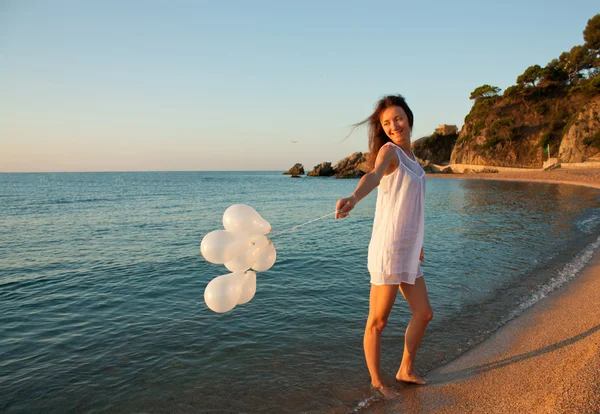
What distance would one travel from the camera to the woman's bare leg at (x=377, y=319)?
2.95m

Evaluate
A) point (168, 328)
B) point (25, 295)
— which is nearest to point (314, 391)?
point (168, 328)

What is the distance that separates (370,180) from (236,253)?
1319mm

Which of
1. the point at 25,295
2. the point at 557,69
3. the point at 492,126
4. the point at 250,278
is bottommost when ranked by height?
the point at 25,295

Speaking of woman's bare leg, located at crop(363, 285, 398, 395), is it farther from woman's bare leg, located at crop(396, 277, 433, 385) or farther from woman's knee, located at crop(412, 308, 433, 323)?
woman's knee, located at crop(412, 308, 433, 323)

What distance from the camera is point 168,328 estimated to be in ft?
17.4

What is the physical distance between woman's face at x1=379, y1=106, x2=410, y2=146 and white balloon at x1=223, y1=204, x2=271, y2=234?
48.5 inches

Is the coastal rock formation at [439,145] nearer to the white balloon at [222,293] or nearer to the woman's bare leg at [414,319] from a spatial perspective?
the woman's bare leg at [414,319]

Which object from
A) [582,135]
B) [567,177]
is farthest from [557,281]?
[582,135]

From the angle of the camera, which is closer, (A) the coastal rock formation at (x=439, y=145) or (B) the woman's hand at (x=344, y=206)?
(B) the woman's hand at (x=344, y=206)

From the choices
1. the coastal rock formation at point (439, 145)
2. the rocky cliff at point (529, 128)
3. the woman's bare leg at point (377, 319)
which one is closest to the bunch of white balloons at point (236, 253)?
the woman's bare leg at point (377, 319)

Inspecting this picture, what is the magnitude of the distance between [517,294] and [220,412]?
5180 millimetres

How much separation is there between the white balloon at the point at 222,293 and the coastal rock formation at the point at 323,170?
8406 cm

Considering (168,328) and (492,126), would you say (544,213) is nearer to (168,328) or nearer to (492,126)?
(168,328)

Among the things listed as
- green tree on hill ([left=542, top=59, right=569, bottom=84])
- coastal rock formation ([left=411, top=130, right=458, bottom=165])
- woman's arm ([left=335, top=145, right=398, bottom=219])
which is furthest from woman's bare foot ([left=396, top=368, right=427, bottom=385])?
coastal rock formation ([left=411, top=130, right=458, bottom=165])
